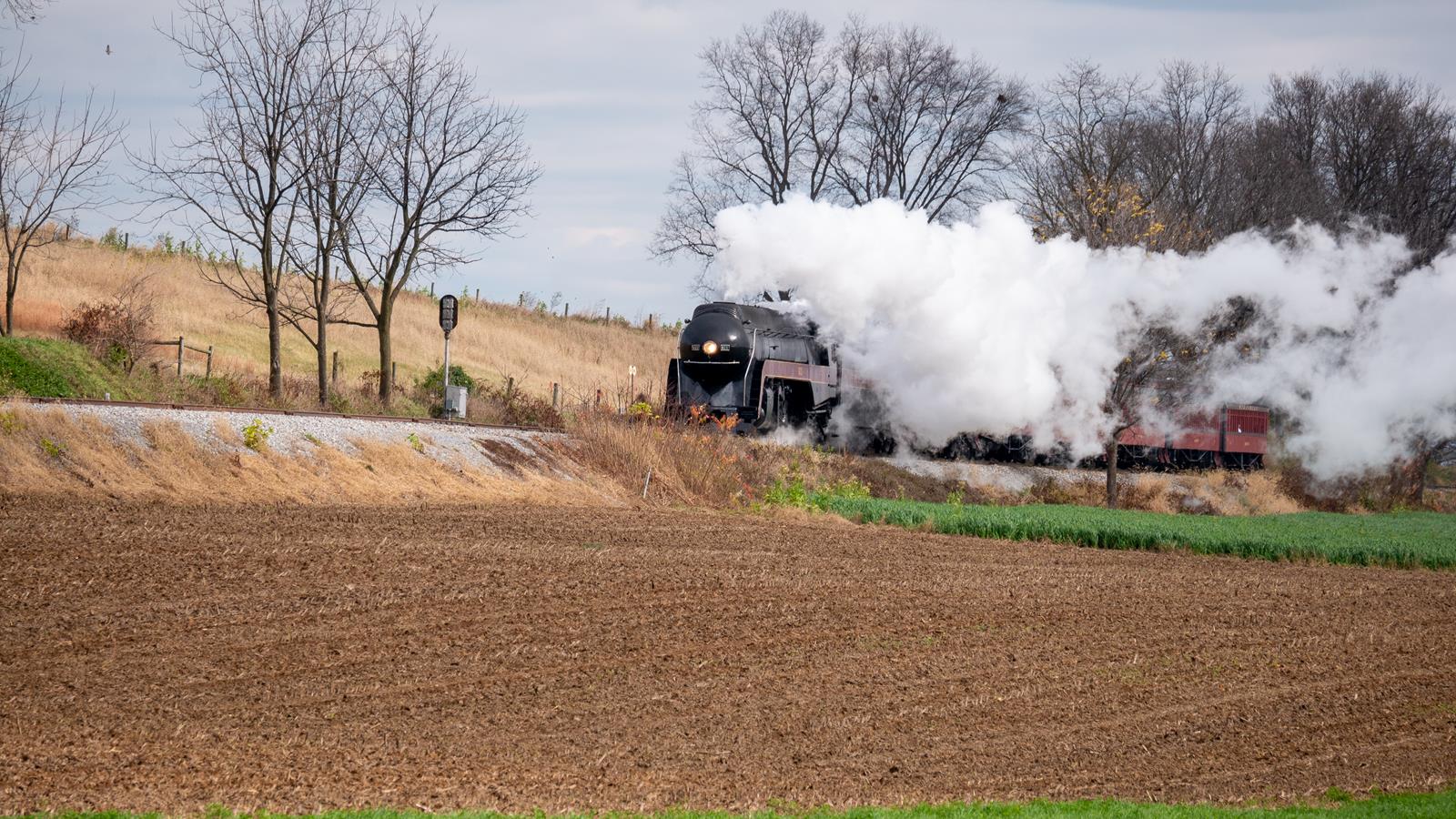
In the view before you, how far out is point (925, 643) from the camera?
12383mm

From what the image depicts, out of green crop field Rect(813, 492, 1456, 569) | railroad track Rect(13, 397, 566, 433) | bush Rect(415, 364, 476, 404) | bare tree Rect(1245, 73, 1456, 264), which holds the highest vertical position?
bare tree Rect(1245, 73, 1456, 264)

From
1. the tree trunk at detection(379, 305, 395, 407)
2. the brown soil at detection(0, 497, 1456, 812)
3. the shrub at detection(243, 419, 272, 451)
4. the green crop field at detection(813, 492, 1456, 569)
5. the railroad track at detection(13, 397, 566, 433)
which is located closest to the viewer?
the brown soil at detection(0, 497, 1456, 812)

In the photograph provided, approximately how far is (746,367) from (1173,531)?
9.54 metres

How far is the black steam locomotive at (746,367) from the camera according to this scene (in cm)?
2741

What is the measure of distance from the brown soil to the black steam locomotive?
36.4 ft

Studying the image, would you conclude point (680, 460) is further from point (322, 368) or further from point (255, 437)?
point (322, 368)

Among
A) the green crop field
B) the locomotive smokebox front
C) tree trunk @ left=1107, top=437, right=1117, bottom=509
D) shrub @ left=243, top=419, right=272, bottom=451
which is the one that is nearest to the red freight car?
tree trunk @ left=1107, top=437, right=1117, bottom=509

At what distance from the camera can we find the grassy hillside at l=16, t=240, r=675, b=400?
39.6 meters

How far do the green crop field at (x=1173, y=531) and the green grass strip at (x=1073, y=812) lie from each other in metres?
13.6

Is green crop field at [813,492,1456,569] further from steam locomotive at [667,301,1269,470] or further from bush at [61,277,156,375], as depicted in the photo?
bush at [61,277,156,375]

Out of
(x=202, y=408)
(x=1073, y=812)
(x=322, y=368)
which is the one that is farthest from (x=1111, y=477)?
(x=1073, y=812)

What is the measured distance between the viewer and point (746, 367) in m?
27.6

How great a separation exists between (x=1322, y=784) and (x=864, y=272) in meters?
16.9

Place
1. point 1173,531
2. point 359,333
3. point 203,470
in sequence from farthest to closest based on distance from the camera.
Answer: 1. point 359,333
2. point 1173,531
3. point 203,470
